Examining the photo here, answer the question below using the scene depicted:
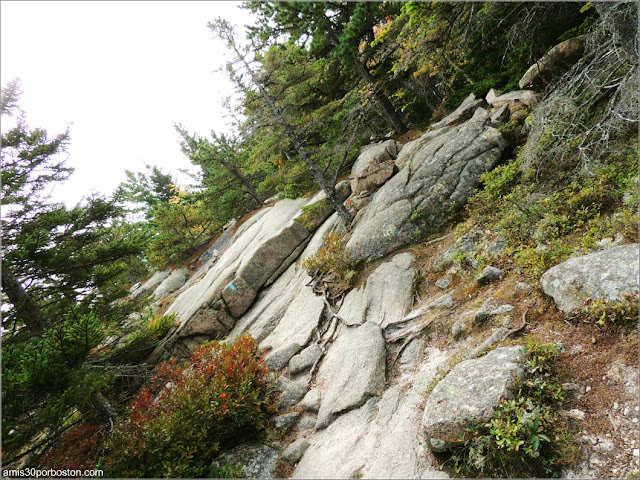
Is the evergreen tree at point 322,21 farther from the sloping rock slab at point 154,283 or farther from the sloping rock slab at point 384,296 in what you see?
the sloping rock slab at point 154,283

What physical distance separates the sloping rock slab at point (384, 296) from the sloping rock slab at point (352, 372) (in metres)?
0.45

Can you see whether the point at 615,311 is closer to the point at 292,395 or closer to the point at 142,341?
the point at 292,395

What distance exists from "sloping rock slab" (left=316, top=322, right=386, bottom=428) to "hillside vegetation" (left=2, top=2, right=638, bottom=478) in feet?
3.21

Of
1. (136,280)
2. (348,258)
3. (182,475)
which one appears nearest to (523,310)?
(348,258)

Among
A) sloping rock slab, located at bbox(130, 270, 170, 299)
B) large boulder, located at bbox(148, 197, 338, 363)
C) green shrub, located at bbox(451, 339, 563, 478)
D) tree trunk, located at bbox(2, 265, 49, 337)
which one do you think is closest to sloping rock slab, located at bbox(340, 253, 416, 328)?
green shrub, located at bbox(451, 339, 563, 478)

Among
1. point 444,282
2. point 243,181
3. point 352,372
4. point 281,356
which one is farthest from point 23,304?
point 243,181

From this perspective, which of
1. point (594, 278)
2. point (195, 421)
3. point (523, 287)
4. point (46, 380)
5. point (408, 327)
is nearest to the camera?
point (594, 278)

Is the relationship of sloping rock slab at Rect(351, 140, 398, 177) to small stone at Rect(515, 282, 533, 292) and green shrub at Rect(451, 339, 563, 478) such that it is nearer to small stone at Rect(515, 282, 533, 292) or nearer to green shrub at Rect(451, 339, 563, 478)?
small stone at Rect(515, 282, 533, 292)

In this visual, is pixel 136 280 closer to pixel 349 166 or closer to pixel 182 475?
pixel 349 166

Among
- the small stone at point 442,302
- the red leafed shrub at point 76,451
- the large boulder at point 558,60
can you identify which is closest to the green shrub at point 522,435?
the small stone at point 442,302

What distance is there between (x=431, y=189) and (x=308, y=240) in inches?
289

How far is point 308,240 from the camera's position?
1544 centimetres

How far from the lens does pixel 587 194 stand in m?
6.09

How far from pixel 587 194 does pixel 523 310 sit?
10.2 ft
